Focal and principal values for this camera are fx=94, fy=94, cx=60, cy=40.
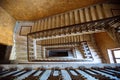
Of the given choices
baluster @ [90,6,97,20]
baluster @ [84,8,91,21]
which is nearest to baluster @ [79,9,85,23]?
baluster @ [84,8,91,21]

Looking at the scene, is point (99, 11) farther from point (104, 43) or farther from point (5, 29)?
point (5, 29)

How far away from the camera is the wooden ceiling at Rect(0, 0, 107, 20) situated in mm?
3669

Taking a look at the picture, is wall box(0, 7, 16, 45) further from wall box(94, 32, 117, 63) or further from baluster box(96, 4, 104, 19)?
wall box(94, 32, 117, 63)

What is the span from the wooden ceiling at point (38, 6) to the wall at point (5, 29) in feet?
0.68

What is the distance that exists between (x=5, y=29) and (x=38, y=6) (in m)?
1.63

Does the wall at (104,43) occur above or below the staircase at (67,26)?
below

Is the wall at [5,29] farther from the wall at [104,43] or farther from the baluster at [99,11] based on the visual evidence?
the wall at [104,43]

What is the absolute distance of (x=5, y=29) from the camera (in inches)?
148

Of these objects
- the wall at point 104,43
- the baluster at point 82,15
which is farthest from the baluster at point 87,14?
the wall at point 104,43

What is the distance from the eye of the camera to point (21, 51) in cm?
467

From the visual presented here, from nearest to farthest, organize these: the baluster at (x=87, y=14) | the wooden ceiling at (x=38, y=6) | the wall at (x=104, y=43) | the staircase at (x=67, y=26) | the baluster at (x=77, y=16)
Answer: the staircase at (x=67, y=26) → the wooden ceiling at (x=38, y=6) → the baluster at (x=87, y=14) → the baluster at (x=77, y=16) → the wall at (x=104, y=43)

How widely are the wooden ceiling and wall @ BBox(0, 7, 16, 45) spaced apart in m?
0.21

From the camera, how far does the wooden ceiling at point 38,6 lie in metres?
3.67

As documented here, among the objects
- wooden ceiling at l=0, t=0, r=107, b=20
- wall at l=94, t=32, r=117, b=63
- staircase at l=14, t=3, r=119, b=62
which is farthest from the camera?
wall at l=94, t=32, r=117, b=63
